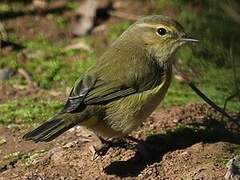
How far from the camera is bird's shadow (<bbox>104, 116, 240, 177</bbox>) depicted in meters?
5.75

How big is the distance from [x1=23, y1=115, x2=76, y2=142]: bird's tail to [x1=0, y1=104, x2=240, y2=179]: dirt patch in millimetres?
457

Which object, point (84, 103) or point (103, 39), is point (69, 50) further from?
point (84, 103)

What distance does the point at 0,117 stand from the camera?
7172 mm

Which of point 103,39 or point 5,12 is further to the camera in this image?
point 5,12

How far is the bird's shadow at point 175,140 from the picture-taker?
18.9ft

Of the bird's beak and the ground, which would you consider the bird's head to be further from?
the ground

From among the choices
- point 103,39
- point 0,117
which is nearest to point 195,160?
point 0,117

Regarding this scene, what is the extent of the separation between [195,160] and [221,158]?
216 millimetres

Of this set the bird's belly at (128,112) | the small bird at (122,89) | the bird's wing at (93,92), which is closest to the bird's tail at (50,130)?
the small bird at (122,89)

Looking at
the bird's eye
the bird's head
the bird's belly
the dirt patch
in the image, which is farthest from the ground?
the bird's eye

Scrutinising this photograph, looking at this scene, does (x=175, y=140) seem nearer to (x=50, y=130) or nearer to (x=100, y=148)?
(x=100, y=148)

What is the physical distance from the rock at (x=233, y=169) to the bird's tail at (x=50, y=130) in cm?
131

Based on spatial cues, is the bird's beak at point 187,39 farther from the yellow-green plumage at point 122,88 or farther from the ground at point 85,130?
the ground at point 85,130

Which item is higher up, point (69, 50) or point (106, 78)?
point (106, 78)
